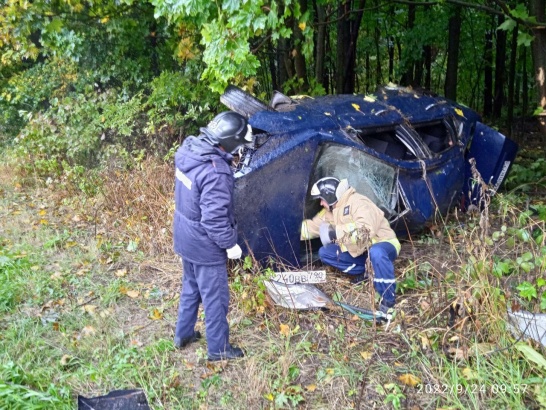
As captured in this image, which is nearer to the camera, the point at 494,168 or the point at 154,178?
the point at 494,168

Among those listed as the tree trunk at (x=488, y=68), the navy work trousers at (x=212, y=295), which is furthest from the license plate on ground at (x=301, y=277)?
the tree trunk at (x=488, y=68)

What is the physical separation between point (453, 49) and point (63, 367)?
927 centimetres

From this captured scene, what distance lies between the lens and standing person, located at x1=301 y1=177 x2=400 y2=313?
3826 millimetres

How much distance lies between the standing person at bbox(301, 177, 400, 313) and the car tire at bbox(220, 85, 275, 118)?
2.71ft

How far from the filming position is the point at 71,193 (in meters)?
7.40

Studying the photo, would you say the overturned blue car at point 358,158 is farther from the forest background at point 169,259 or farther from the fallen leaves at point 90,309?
the fallen leaves at point 90,309

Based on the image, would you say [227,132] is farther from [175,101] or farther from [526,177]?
[526,177]

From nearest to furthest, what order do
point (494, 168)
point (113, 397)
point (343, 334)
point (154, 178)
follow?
1. point (113, 397)
2. point (343, 334)
3. point (494, 168)
4. point (154, 178)

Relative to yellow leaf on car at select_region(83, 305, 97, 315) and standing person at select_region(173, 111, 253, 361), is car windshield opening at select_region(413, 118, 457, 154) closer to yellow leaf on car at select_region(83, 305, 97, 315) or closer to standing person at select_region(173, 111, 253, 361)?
standing person at select_region(173, 111, 253, 361)

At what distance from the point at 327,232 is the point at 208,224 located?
1.37 m

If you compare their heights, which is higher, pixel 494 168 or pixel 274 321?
pixel 494 168

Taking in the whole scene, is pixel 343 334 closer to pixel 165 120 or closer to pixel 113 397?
pixel 113 397

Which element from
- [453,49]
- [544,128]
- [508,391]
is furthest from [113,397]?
[453,49]

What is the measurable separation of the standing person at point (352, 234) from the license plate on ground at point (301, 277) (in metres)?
0.16
